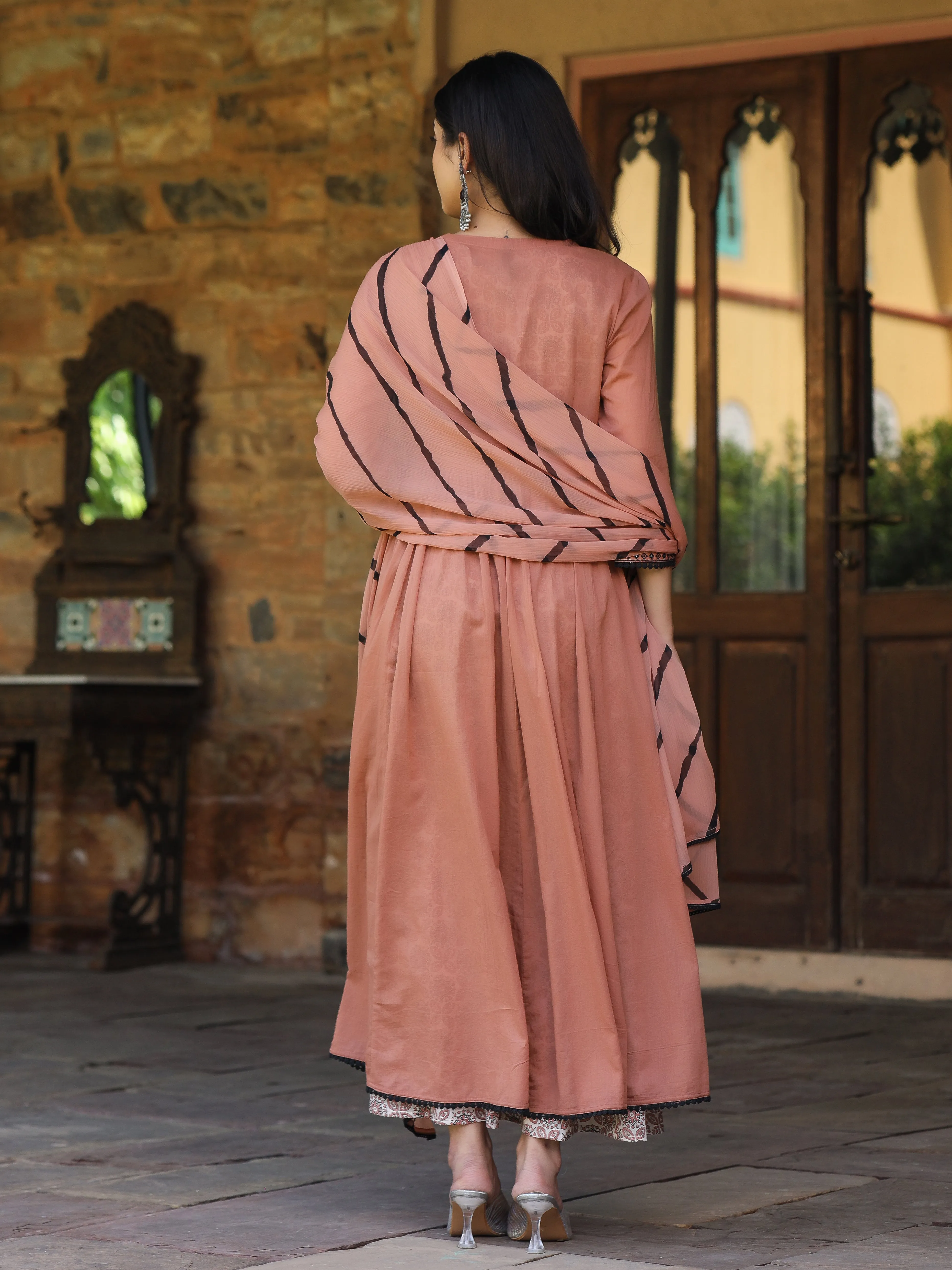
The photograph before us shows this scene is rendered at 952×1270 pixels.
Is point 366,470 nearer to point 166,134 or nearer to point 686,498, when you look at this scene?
point 686,498

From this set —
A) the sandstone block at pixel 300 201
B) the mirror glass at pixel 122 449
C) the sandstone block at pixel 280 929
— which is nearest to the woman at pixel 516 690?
the sandstone block at pixel 280 929

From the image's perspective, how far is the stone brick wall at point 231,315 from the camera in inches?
220

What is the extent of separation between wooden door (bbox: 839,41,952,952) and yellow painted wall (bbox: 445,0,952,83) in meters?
0.13

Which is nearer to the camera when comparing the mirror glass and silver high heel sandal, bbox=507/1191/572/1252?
silver high heel sandal, bbox=507/1191/572/1252

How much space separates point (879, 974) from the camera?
503 cm

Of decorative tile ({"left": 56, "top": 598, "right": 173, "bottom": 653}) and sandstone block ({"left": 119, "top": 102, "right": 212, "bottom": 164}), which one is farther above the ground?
sandstone block ({"left": 119, "top": 102, "right": 212, "bottom": 164})

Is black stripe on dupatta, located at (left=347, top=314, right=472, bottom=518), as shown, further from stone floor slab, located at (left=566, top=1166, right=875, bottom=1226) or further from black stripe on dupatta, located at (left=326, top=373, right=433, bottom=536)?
stone floor slab, located at (left=566, top=1166, right=875, bottom=1226)

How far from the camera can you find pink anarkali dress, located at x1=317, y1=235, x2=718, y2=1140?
2.35 meters

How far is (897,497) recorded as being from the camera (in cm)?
518

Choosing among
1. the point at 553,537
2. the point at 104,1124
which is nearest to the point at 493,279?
the point at 553,537

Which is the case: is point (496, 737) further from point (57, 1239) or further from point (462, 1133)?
point (57, 1239)

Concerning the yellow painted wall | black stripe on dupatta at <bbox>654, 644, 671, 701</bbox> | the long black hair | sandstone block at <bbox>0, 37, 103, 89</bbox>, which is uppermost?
sandstone block at <bbox>0, 37, 103, 89</bbox>

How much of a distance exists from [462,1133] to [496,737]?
19.8 inches

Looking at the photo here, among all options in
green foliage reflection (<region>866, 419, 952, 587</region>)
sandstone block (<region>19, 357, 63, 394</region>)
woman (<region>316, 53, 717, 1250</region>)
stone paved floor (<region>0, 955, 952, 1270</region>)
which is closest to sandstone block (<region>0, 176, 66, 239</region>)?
sandstone block (<region>19, 357, 63, 394</region>)
